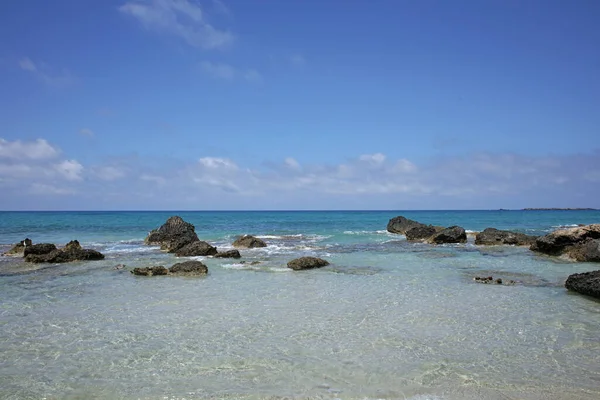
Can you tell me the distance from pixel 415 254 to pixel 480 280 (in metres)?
9.40

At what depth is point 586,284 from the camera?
40.2 ft

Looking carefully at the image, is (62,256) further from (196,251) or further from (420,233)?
(420,233)

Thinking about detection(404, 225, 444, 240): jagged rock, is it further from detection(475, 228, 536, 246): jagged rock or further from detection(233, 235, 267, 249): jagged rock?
detection(233, 235, 267, 249): jagged rock

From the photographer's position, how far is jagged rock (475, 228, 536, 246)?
30203mm

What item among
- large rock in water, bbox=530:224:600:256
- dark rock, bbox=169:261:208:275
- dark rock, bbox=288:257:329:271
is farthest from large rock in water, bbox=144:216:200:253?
large rock in water, bbox=530:224:600:256

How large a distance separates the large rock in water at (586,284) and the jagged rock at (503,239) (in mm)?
18620

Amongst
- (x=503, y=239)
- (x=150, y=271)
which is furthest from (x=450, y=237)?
(x=150, y=271)

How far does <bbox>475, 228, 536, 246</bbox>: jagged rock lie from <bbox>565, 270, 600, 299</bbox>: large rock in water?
61.1ft

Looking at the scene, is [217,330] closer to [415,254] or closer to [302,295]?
[302,295]

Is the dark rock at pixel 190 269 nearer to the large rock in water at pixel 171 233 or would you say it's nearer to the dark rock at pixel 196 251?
the dark rock at pixel 196 251

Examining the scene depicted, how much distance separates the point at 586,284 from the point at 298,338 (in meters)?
9.42

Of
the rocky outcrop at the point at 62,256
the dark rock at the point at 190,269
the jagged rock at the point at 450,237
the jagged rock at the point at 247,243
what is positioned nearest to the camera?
the dark rock at the point at 190,269

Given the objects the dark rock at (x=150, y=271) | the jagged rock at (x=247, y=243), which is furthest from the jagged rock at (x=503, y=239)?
the dark rock at (x=150, y=271)

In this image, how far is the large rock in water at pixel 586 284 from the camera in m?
11.9
